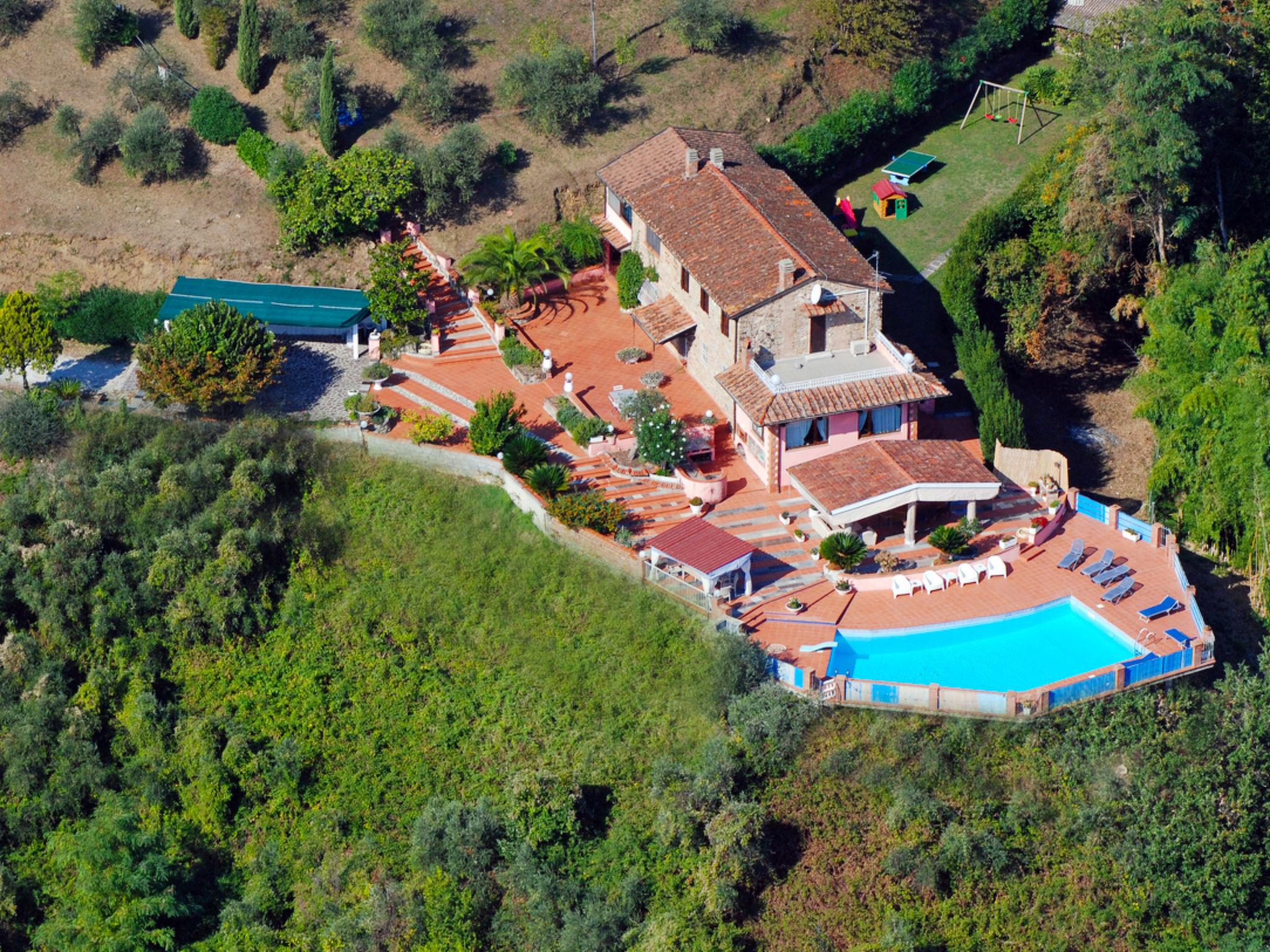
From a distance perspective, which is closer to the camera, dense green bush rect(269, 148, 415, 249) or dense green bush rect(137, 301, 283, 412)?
dense green bush rect(137, 301, 283, 412)

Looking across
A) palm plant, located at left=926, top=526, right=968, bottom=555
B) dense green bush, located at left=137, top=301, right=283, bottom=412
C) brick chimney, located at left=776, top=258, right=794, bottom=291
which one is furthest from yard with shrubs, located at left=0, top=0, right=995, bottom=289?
palm plant, located at left=926, top=526, right=968, bottom=555

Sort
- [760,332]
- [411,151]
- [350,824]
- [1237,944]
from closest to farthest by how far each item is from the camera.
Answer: [1237,944], [350,824], [760,332], [411,151]

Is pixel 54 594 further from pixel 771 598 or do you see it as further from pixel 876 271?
pixel 876 271

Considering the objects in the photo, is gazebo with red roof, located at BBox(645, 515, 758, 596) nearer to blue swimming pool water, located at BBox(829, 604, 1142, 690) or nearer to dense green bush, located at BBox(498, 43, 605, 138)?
blue swimming pool water, located at BBox(829, 604, 1142, 690)

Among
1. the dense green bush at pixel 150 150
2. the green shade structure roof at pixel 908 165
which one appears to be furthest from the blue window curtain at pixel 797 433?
the dense green bush at pixel 150 150

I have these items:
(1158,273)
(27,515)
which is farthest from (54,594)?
(1158,273)

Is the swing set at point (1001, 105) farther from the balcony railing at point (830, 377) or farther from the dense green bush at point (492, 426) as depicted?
the dense green bush at point (492, 426)

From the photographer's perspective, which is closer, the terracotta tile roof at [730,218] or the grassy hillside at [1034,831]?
the grassy hillside at [1034,831]
